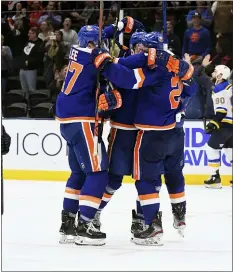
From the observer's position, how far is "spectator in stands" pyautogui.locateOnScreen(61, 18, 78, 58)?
3547mm

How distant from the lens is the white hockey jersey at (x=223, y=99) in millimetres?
4859

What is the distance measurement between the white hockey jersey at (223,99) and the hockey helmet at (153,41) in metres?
1.98

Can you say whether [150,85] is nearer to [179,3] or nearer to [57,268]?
[57,268]

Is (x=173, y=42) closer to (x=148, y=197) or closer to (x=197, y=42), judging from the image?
(x=197, y=42)

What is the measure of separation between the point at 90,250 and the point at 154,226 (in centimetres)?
32

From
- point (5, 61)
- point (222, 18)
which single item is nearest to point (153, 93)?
point (5, 61)

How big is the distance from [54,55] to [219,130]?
6.14ft

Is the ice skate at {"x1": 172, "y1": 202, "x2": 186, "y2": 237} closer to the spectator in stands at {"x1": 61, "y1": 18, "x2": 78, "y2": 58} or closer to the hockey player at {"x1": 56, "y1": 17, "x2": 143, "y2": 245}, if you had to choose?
the hockey player at {"x1": 56, "y1": 17, "x2": 143, "y2": 245}

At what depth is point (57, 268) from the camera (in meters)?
2.62

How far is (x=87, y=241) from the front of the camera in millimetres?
3062

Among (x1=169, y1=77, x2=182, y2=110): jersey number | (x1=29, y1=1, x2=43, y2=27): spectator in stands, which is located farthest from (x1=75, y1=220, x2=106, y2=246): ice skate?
(x1=29, y1=1, x2=43, y2=27): spectator in stands

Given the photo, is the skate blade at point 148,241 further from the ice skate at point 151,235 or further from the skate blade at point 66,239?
the skate blade at point 66,239

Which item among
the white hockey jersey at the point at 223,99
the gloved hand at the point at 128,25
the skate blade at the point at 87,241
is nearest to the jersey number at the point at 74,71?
the gloved hand at the point at 128,25

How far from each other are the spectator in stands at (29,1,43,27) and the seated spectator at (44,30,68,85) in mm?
319
